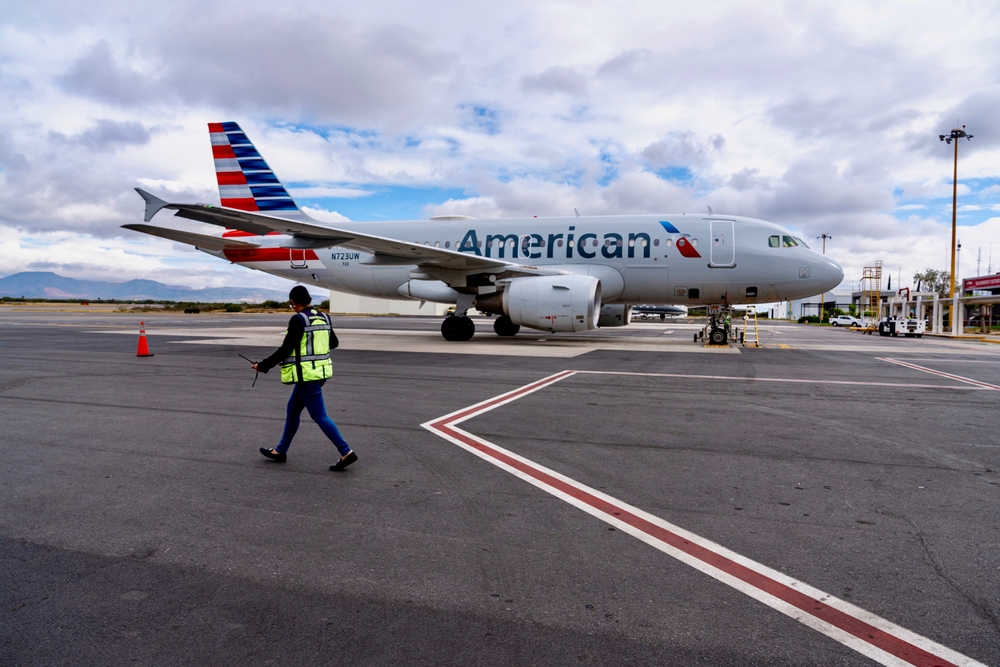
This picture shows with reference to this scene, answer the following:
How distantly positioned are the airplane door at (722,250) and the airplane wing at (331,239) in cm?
475

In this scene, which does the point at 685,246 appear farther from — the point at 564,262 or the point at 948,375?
the point at 948,375

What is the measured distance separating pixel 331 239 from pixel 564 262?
261 inches

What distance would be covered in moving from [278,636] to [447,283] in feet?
48.8

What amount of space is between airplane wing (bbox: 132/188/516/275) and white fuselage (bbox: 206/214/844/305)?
1196mm

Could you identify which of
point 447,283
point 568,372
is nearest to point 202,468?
point 568,372

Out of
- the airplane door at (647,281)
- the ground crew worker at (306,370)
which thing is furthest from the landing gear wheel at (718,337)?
the ground crew worker at (306,370)

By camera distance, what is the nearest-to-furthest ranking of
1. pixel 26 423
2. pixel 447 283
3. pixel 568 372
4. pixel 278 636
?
pixel 278 636 → pixel 26 423 → pixel 568 372 → pixel 447 283

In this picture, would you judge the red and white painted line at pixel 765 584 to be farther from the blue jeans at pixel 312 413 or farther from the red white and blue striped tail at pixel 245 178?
the red white and blue striped tail at pixel 245 178

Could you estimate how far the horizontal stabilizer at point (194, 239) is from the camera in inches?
581

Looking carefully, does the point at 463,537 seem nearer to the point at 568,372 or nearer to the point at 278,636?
the point at 278,636

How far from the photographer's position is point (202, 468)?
461cm

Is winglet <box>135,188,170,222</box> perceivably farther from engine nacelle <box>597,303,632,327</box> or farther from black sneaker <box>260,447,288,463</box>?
engine nacelle <box>597,303,632,327</box>

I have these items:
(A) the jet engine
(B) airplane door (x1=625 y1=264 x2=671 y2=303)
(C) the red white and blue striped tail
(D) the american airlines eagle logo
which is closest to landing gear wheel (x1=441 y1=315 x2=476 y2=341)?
(A) the jet engine

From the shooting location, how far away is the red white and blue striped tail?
64.2 ft
